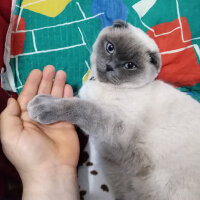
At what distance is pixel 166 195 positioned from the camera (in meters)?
1.05

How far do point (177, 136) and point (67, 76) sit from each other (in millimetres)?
744

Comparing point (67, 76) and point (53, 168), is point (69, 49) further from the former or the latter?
point (53, 168)

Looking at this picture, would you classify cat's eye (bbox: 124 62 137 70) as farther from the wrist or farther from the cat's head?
the wrist

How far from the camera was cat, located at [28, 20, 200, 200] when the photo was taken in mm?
1056

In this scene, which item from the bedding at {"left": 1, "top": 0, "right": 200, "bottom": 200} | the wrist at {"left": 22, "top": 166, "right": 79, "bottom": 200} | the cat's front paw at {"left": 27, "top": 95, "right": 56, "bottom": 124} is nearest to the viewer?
the wrist at {"left": 22, "top": 166, "right": 79, "bottom": 200}

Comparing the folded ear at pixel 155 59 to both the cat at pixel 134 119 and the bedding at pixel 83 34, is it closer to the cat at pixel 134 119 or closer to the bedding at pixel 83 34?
the cat at pixel 134 119

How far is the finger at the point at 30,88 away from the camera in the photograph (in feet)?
3.81

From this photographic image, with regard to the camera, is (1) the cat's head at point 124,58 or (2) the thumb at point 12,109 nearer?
(2) the thumb at point 12,109

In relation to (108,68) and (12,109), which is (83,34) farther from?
(12,109)

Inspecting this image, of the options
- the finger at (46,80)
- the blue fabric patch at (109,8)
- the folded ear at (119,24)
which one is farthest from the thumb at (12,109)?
the blue fabric patch at (109,8)

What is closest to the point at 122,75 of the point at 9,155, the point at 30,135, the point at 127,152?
the point at 127,152

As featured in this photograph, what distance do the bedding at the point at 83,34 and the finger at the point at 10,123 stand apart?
39 cm

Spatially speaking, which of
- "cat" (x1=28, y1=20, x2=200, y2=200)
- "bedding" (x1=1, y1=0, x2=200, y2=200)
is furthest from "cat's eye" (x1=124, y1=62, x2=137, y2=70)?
"bedding" (x1=1, y1=0, x2=200, y2=200)

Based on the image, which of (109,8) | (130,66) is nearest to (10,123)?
(130,66)
